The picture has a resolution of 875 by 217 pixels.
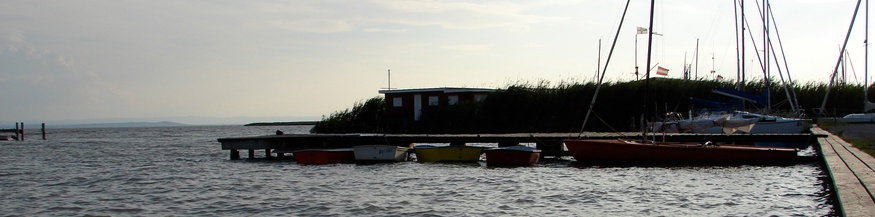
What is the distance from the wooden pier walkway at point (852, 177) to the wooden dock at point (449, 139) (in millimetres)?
8365

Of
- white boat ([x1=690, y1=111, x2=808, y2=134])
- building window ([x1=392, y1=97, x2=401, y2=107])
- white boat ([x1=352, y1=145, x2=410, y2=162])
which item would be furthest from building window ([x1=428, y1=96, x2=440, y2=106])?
white boat ([x1=352, y1=145, x2=410, y2=162])

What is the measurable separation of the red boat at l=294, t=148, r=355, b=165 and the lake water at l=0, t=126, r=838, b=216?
1.15 metres

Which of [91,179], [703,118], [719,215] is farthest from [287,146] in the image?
[719,215]

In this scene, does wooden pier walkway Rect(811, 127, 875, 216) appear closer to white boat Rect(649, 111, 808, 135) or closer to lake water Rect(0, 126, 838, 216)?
lake water Rect(0, 126, 838, 216)

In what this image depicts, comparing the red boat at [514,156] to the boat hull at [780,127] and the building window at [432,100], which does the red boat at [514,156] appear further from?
the building window at [432,100]

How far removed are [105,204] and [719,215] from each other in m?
14.7

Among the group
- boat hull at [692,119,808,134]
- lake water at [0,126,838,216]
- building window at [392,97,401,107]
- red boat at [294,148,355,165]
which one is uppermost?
building window at [392,97,401,107]

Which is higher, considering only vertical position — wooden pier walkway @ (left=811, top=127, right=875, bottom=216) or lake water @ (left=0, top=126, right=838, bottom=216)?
wooden pier walkway @ (left=811, top=127, right=875, bottom=216)

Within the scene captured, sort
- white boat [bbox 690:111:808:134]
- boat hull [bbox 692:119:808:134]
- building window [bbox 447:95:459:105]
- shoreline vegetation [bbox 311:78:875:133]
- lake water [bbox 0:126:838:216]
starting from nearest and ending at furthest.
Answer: lake water [bbox 0:126:838:216]
boat hull [bbox 692:119:808:134]
white boat [bbox 690:111:808:134]
shoreline vegetation [bbox 311:78:875:133]
building window [bbox 447:95:459:105]

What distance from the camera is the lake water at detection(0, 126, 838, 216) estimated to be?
19359 millimetres

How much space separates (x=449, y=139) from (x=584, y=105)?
24.8 meters

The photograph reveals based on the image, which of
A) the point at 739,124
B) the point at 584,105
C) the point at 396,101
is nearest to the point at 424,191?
the point at 739,124

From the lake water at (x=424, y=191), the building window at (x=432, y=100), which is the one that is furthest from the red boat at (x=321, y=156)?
the building window at (x=432, y=100)

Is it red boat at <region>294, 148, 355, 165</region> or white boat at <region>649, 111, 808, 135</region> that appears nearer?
red boat at <region>294, 148, 355, 165</region>
